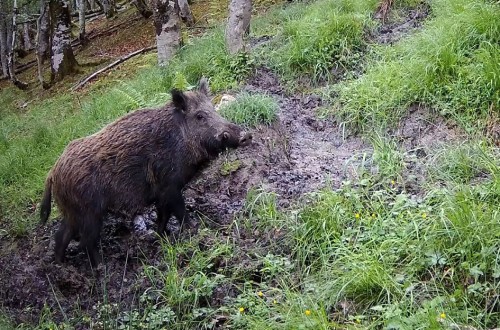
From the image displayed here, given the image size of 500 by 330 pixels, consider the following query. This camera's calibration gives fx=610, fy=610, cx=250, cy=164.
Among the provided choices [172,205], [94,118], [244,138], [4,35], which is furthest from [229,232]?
[4,35]

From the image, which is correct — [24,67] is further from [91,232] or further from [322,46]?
[91,232]

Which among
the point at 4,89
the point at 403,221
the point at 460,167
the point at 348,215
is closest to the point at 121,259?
the point at 348,215

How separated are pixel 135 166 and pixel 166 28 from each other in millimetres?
5213

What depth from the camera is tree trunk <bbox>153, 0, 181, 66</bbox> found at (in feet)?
32.7

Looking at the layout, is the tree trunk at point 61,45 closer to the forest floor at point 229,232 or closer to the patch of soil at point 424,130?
the forest floor at point 229,232

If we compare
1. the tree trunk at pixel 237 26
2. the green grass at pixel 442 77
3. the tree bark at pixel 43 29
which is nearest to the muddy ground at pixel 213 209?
the green grass at pixel 442 77

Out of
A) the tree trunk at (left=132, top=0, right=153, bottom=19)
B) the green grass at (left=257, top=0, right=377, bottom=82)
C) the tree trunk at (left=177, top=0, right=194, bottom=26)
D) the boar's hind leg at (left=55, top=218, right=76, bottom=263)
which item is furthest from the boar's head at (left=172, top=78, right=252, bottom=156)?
the tree trunk at (left=132, top=0, right=153, bottom=19)

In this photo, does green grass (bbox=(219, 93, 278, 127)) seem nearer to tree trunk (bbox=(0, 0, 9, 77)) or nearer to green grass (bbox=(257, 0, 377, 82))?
green grass (bbox=(257, 0, 377, 82))

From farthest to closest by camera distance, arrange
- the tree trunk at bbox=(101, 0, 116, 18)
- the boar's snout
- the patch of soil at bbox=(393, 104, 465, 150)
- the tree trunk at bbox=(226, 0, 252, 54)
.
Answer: the tree trunk at bbox=(101, 0, 116, 18) < the tree trunk at bbox=(226, 0, 252, 54) < the patch of soil at bbox=(393, 104, 465, 150) < the boar's snout

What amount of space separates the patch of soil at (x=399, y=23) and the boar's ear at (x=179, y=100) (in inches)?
132

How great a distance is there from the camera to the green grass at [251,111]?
6.56 m

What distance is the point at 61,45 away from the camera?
15.2m

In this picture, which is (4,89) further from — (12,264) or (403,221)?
(403,221)

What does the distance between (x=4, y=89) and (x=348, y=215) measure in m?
15.6
